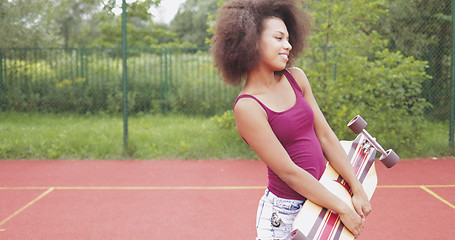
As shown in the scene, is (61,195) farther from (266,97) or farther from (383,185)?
(266,97)

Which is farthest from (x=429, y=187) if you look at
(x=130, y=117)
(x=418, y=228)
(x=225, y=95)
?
(x=130, y=117)

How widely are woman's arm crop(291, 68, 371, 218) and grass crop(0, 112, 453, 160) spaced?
5.67m

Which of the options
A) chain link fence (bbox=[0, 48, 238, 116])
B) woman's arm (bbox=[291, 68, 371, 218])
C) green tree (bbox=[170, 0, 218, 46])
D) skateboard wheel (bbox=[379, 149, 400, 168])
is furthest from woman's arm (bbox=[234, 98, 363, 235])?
green tree (bbox=[170, 0, 218, 46])

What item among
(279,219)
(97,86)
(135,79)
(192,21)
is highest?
(192,21)

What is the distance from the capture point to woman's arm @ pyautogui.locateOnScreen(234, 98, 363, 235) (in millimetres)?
1750

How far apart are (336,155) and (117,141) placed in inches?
263

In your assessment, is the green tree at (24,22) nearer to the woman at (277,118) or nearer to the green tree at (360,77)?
the green tree at (360,77)

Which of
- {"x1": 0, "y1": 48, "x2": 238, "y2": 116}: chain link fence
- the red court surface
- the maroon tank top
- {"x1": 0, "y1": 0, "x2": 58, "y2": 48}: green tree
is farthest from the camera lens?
{"x1": 0, "y1": 0, "x2": 58, "y2": 48}: green tree

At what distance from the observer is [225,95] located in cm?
1093

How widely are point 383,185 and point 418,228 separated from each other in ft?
5.27

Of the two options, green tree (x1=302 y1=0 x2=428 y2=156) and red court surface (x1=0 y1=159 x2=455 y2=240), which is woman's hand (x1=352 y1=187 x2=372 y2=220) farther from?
green tree (x1=302 y1=0 x2=428 y2=156)

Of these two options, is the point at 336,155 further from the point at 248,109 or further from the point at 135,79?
the point at 135,79

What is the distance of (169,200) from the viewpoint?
5.41 metres

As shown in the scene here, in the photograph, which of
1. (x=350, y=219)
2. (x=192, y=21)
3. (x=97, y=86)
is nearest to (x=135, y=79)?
(x=97, y=86)
